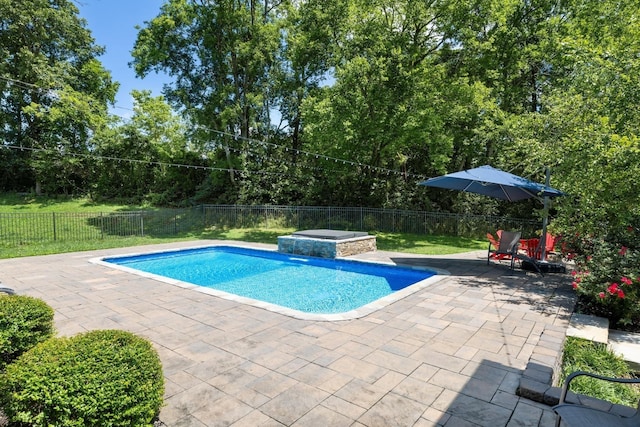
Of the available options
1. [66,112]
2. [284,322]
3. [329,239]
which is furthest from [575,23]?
[66,112]

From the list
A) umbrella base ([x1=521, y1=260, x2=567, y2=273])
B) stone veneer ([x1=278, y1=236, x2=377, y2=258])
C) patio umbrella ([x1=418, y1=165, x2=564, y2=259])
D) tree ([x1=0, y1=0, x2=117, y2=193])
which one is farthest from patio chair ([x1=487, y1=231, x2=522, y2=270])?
tree ([x1=0, y1=0, x2=117, y2=193])

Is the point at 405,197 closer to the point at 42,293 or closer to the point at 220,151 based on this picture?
the point at 220,151

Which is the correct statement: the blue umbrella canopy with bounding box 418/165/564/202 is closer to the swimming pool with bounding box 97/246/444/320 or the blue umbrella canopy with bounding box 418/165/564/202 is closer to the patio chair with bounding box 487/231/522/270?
the patio chair with bounding box 487/231/522/270

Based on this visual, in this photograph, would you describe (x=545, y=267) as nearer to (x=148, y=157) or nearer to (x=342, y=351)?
(x=342, y=351)

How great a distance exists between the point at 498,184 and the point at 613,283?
3.69 metres

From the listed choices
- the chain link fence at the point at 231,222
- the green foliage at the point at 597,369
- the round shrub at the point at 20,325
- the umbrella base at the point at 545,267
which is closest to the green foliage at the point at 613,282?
the green foliage at the point at 597,369

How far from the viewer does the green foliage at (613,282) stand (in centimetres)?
→ 459

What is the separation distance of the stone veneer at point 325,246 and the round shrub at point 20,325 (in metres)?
7.56

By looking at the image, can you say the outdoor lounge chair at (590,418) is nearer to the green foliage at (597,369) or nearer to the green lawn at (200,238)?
the green foliage at (597,369)

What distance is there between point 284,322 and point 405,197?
44.9 ft

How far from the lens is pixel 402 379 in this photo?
303 cm

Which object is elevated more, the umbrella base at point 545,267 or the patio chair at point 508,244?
the patio chair at point 508,244

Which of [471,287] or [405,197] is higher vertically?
[405,197]

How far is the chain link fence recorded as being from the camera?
13227 mm
